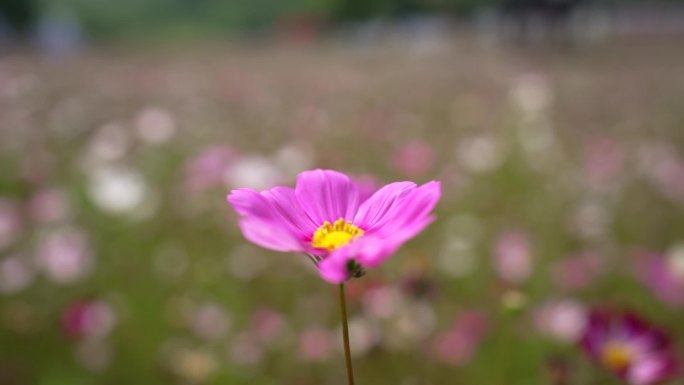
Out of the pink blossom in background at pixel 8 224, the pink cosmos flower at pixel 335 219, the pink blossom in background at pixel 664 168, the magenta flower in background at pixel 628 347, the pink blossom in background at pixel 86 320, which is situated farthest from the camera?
the pink blossom in background at pixel 664 168

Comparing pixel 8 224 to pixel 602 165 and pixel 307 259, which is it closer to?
pixel 307 259

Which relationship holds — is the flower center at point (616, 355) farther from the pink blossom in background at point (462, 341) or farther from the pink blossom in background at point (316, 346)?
the pink blossom in background at point (316, 346)

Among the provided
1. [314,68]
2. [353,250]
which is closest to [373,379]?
[353,250]

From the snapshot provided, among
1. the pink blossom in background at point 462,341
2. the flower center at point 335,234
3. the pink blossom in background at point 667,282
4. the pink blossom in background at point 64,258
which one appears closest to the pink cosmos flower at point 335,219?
the flower center at point 335,234

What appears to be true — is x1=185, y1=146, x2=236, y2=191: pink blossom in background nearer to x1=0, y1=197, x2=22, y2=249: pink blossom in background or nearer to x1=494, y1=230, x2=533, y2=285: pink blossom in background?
x1=0, y1=197, x2=22, y2=249: pink blossom in background

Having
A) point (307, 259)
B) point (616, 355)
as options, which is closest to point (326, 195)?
point (616, 355)

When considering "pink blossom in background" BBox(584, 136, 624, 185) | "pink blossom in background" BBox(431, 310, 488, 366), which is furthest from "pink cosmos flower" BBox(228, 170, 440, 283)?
"pink blossom in background" BBox(584, 136, 624, 185)
